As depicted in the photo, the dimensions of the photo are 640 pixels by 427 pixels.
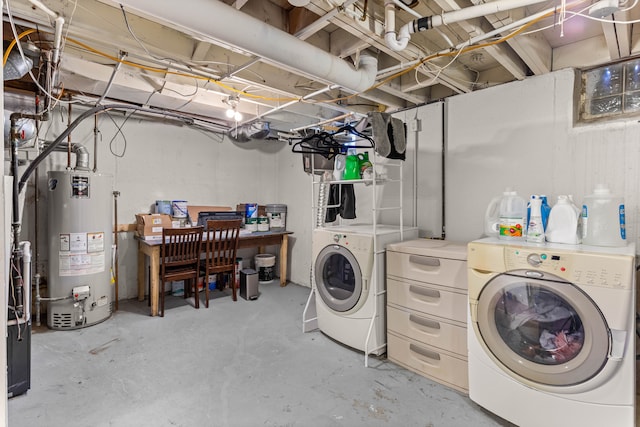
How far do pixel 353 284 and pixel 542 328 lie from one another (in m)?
1.34

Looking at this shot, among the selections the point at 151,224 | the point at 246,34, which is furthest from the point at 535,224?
the point at 151,224

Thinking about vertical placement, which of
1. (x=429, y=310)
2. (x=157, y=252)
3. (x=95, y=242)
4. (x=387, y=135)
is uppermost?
(x=387, y=135)

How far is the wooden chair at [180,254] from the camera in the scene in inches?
129

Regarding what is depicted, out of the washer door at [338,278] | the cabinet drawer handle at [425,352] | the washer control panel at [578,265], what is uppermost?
the washer control panel at [578,265]

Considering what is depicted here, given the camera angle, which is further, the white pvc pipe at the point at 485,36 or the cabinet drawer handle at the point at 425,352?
the cabinet drawer handle at the point at 425,352

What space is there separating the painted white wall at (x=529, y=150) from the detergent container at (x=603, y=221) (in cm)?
46

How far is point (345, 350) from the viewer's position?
8.61ft

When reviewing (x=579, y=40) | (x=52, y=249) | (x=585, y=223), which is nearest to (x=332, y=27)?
(x=579, y=40)

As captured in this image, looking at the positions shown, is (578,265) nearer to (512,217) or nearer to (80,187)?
(512,217)

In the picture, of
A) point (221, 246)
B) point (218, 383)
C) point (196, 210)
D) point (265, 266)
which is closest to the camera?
point (218, 383)

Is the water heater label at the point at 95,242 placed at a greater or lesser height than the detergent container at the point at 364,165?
lesser

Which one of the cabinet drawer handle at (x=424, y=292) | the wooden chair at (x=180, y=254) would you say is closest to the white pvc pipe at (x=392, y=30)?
the cabinet drawer handle at (x=424, y=292)

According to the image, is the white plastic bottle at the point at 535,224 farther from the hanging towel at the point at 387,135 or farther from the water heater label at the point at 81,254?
the water heater label at the point at 81,254

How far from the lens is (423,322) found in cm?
225
